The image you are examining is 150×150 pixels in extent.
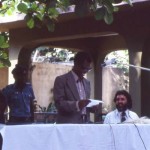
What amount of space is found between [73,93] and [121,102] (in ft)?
5.92

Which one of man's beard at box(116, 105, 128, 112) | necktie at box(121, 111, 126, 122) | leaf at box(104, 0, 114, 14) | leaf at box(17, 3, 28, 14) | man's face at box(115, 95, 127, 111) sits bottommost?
necktie at box(121, 111, 126, 122)

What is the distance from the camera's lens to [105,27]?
34.8ft

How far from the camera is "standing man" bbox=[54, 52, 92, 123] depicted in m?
5.83

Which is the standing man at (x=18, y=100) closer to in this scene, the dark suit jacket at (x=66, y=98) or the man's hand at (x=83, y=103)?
the dark suit jacket at (x=66, y=98)

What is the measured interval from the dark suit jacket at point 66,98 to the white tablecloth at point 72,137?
1377 millimetres

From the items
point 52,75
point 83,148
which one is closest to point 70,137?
point 83,148

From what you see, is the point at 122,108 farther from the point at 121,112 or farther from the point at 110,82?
the point at 110,82

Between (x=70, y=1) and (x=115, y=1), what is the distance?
441 mm

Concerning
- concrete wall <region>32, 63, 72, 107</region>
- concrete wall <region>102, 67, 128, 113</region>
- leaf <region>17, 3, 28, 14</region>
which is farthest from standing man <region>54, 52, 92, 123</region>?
concrete wall <region>102, 67, 128, 113</region>

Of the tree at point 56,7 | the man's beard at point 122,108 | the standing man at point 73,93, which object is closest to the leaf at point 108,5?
the tree at point 56,7

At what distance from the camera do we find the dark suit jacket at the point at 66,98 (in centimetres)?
585

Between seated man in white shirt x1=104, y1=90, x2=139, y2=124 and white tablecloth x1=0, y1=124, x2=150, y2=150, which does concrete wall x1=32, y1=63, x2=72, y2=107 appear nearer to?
seated man in white shirt x1=104, y1=90, x2=139, y2=124

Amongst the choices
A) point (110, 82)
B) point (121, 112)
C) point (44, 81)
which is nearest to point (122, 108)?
point (121, 112)

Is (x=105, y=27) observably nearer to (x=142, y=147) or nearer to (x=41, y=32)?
(x=41, y=32)
